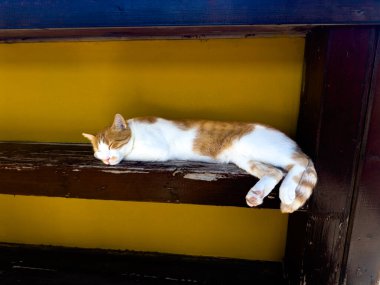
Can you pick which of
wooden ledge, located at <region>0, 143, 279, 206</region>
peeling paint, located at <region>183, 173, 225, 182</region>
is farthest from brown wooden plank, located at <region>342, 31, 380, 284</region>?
peeling paint, located at <region>183, 173, 225, 182</region>

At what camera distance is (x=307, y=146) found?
113 centimetres

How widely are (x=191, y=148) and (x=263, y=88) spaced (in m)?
0.42

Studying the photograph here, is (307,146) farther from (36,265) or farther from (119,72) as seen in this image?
(36,265)

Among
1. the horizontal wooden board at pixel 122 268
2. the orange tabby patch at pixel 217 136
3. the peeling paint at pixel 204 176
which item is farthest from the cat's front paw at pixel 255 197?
the horizontal wooden board at pixel 122 268

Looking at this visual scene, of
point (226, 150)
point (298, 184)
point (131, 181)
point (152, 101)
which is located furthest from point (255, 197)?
point (152, 101)

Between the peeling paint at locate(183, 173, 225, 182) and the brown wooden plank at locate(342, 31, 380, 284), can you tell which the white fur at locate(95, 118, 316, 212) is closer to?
the peeling paint at locate(183, 173, 225, 182)

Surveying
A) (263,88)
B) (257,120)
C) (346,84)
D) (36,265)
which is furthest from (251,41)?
(36,265)

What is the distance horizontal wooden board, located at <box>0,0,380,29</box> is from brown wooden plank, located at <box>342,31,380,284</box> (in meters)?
0.20

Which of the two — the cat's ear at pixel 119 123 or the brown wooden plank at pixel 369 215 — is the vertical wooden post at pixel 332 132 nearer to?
the brown wooden plank at pixel 369 215

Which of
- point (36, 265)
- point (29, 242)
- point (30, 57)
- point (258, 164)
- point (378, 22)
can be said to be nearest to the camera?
point (378, 22)

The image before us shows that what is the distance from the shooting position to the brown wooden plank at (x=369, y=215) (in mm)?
972

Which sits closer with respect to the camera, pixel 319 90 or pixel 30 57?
pixel 319 90

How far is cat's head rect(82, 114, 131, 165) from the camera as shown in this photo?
1.11m

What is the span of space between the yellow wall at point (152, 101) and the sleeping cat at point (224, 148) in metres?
0.20
